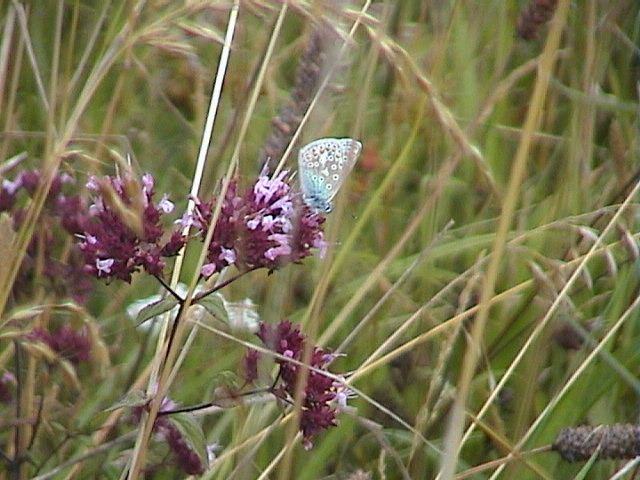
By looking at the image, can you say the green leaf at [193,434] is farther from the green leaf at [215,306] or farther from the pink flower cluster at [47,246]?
the pink flower cluster at [47,246]

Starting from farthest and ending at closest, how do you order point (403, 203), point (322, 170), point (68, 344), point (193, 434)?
point (403, 203) → point (68, 344) → point (322, 170) → point (193, 434)

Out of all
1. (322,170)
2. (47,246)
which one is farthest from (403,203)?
(322,170)

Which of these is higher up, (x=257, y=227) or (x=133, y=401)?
(x=257, y=227)

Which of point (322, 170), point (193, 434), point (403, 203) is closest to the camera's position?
point (193, 434)

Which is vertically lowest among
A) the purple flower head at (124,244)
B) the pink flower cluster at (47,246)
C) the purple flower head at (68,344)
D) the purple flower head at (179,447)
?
the purple flower head at (68,344)

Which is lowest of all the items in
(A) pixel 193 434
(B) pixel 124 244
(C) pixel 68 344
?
(C) pixel 68 344

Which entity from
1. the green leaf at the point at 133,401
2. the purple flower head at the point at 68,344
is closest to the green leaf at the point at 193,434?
the green leaf at the point at 133,401

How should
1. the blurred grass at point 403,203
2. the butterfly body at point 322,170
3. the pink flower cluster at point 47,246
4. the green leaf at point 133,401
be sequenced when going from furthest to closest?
the pink flower cluster at point 47,246 → the blurred grass at point 403,203 → the butterfly body at point 322,170 → the green leaf at point 133,401

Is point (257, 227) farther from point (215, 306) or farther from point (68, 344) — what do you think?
point (68, 344)
